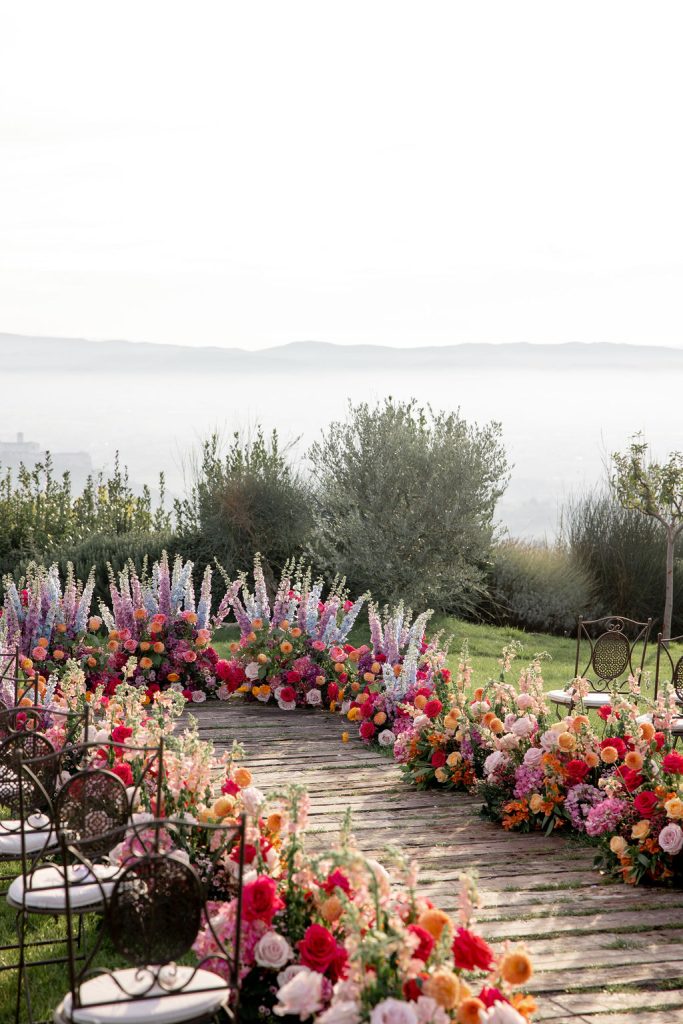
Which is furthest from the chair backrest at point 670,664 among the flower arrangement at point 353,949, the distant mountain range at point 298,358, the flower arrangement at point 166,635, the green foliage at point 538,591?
the distant mountain range at point 298,358

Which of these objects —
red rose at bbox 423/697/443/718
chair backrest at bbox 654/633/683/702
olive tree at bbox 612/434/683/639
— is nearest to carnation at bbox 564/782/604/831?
chair backrest at bbox 654/633/683/702

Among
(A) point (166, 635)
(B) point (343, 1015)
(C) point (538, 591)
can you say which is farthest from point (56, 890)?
(C) point (538, 591)

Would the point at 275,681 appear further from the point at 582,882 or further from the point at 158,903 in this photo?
the point at 158,903

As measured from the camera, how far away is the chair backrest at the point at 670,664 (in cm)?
774

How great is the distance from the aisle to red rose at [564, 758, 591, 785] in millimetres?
336

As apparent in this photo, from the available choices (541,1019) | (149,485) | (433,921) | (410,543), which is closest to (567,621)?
(410,543)

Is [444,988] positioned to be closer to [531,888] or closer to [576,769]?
[531,888]

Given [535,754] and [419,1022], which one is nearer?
[419,1022]

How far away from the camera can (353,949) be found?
2787 millimetres

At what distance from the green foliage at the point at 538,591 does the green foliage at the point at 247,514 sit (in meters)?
2.77

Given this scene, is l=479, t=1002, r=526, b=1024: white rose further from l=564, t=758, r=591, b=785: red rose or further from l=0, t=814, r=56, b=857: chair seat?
l=564, t=758, r=591, b=785: red rose

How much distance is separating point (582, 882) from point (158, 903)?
9.70ft

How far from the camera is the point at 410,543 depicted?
49.0 feet

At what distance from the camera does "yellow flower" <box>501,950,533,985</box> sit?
2871 mm
